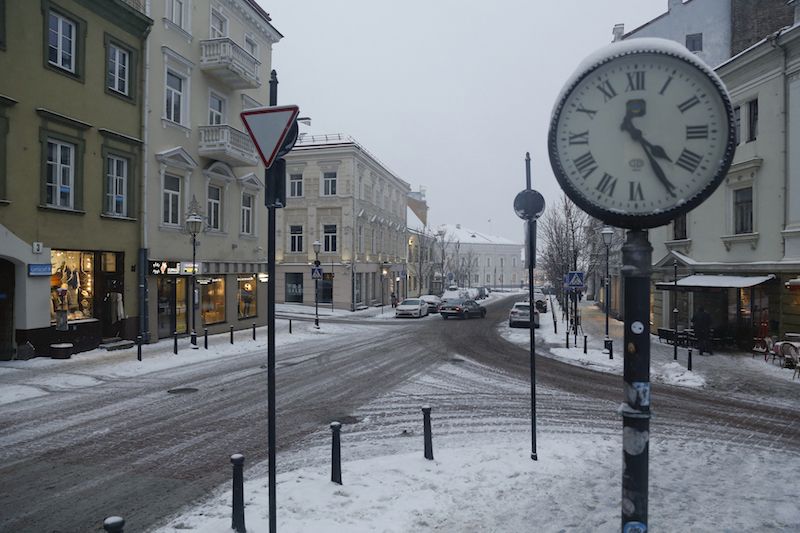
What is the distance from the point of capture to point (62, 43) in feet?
54.1

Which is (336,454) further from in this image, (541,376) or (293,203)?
(293,203)

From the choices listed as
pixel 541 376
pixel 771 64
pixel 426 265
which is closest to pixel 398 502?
pixel 541 376

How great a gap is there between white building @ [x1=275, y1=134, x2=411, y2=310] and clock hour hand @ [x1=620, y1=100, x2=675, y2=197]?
3823 cm

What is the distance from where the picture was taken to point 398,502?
18.8 ft

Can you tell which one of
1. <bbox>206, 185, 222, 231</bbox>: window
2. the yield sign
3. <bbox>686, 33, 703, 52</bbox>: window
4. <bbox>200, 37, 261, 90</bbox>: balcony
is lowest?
the yield sign

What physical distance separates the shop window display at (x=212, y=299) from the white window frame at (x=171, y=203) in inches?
114

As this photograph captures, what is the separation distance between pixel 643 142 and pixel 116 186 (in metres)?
19.5

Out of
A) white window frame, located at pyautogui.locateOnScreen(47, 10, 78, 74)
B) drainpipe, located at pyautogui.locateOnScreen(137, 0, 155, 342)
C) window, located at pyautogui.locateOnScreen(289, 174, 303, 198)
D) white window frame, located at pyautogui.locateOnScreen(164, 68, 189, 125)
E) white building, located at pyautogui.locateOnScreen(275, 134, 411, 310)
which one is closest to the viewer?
white window frame, located at pyautogui.locateOnScreen(47, 10, 78, 74)

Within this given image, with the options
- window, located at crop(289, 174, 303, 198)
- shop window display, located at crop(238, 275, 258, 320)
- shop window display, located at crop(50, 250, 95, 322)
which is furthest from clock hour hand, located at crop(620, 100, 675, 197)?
window, located at crop(289, 174, 303, 198)

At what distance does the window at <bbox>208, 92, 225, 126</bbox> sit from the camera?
930 inches

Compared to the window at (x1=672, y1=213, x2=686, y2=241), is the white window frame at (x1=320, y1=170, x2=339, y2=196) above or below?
above

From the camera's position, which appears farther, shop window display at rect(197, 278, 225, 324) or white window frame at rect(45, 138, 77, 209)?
shop window display at rect(197, 278, 225, 324)

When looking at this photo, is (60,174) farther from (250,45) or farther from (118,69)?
(250,45)

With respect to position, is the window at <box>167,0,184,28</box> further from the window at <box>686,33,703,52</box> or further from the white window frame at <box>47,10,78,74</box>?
the window at <box>686,33,703,52</box>
